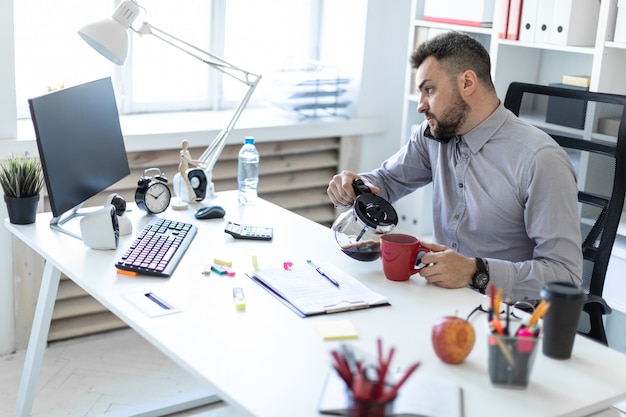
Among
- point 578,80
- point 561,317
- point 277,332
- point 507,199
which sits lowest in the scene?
point 277,332

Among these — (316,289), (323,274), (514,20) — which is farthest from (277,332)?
(514,20)

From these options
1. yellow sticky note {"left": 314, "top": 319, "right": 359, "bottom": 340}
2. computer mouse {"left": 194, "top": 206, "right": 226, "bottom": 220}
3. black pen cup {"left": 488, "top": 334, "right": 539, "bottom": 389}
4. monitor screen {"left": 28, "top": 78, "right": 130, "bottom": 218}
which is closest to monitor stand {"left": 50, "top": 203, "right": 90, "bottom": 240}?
monitor screen {"left": 28, "top": 78, "right": 130, "bottom": 218}

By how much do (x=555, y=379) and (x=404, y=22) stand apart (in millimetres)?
2561

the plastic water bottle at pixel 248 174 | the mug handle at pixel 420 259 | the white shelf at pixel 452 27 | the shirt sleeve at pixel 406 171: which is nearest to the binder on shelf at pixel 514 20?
the white shelf at pixel 452 27

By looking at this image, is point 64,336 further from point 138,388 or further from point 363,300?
point 363,300

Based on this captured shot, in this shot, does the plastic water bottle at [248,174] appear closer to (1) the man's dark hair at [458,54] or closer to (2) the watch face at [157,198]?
(2) the watch face at [157,198]

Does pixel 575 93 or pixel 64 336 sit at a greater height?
pixel 575 93

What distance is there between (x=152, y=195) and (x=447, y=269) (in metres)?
0.95

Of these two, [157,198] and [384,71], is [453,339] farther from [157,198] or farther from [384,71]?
[384,71]

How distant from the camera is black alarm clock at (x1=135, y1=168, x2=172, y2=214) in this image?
8.11 feet

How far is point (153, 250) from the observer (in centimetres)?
216

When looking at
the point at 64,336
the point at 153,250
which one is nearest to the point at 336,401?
the point at 153,250

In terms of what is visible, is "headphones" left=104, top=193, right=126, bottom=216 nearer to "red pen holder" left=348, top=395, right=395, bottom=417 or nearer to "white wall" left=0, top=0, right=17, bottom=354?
"white wall" left=0, top=0, right=17, bottom=354

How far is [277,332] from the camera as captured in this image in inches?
68.7
